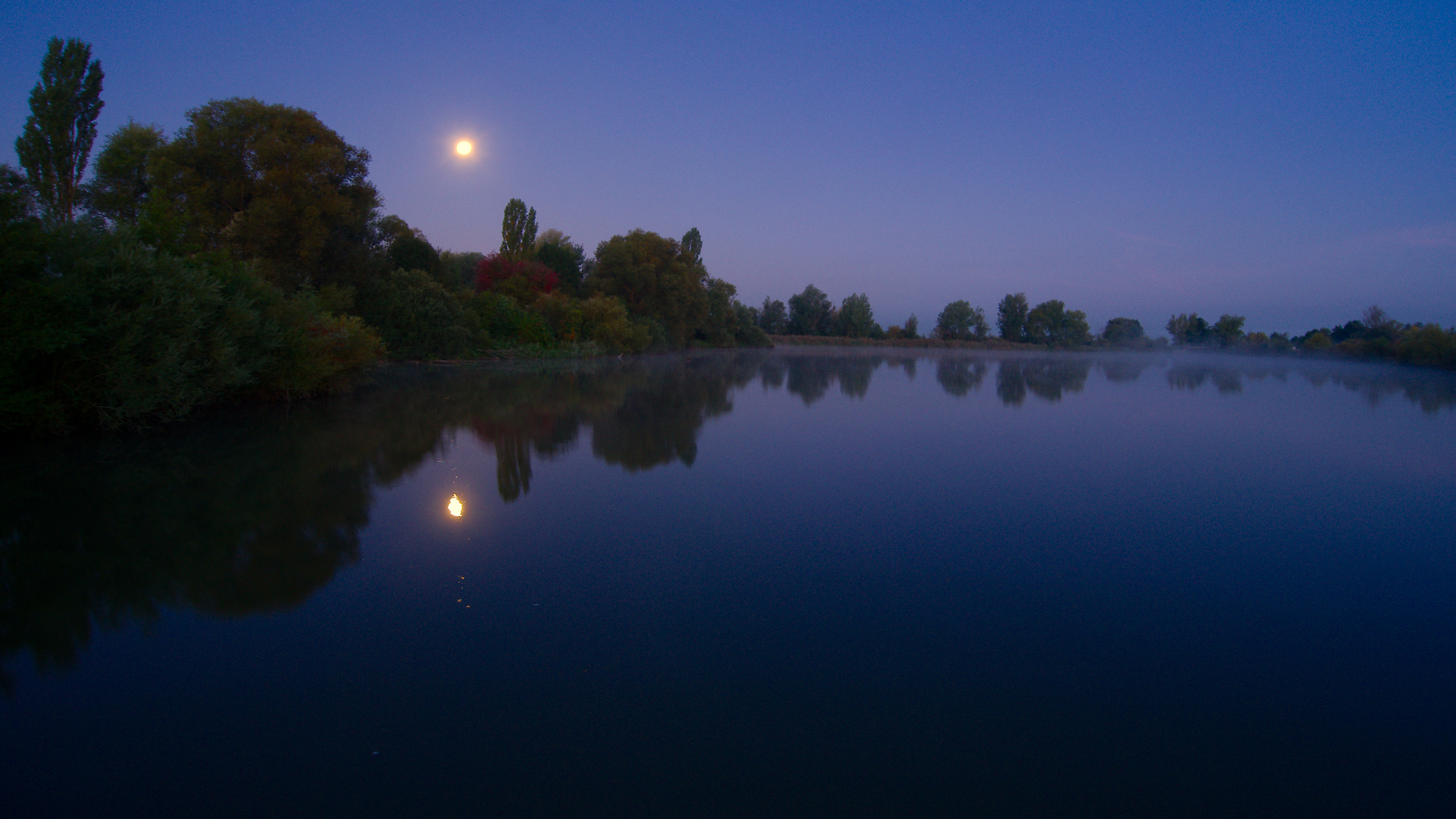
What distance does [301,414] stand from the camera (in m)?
12.6

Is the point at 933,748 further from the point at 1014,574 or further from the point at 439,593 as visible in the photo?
the point at 439,593

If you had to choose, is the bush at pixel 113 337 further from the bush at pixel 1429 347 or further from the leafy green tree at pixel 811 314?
the leafy green tree at pixel 811 314

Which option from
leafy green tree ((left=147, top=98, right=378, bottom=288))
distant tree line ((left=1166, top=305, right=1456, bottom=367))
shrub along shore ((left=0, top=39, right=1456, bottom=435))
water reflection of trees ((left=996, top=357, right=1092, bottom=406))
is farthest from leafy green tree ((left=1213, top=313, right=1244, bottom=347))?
leafy green tree ((left=147, top=98, right=378, bottom=288))

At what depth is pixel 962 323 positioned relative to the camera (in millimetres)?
91688

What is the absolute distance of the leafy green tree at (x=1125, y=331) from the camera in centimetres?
9631

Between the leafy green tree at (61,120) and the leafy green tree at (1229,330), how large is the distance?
9855 cm

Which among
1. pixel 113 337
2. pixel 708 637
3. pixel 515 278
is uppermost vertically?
pixel 515 278

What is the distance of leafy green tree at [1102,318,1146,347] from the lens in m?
96.3

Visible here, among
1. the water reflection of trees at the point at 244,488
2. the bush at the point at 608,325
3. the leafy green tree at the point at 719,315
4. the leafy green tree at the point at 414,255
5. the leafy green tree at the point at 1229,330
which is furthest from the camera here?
the leafy green tree at the point at 1229,330

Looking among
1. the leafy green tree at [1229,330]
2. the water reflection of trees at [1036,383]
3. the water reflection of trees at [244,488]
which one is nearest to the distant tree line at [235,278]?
the water reflection of trees at [244,488]

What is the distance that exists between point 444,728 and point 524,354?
29.7 meters

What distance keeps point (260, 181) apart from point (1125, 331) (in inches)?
4048

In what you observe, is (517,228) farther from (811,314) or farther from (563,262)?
(811,314)

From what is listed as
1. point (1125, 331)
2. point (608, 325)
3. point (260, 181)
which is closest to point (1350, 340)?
point (1125, 331)
